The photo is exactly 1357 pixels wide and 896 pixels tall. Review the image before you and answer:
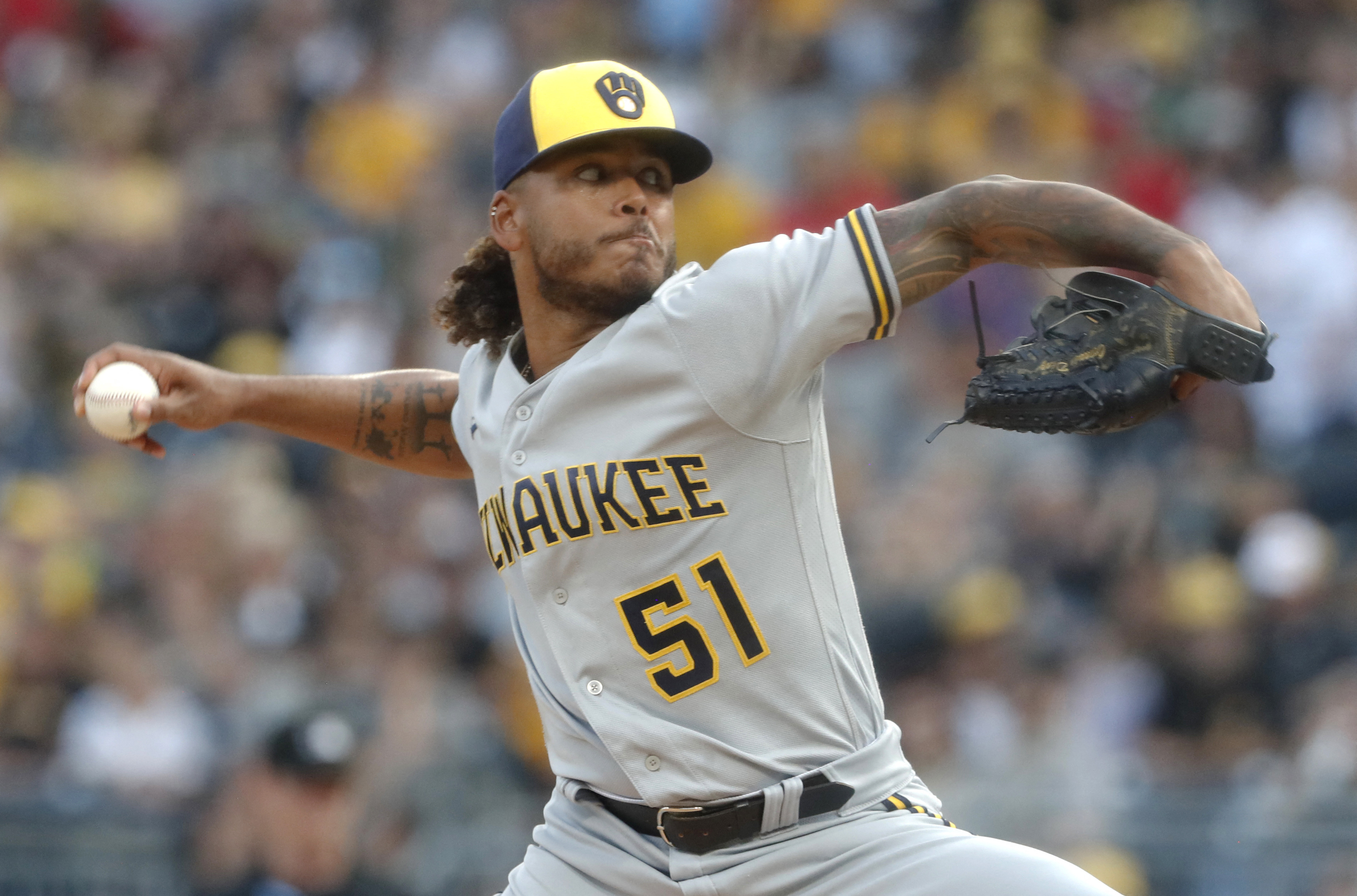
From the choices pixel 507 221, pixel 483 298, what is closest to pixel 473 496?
pixel 483 298

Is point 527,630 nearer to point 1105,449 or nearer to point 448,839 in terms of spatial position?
point 448,839

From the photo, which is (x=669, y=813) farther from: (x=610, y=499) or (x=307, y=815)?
(x=307, y=815)

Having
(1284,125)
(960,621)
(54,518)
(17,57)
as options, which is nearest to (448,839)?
(960,621)

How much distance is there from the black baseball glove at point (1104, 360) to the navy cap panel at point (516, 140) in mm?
994

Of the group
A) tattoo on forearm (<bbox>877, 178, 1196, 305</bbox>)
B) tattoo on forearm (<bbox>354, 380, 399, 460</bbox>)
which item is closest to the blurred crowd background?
tattoo on forearm (<bbox>354, 380, 399, 460</bbox>)

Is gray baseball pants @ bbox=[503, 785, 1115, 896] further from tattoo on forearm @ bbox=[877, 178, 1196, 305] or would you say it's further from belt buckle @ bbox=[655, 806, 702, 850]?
tattoo on forearm @ bbox=[877, 178, 1196, 305]

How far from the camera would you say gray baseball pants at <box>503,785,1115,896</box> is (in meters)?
2.86

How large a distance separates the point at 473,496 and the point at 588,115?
17.6 ft

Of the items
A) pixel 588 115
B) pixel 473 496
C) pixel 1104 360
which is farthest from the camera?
pixel 473 496

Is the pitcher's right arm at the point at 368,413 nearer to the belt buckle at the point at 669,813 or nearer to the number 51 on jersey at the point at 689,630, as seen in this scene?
the number 51 on jersey at the point at 689,630

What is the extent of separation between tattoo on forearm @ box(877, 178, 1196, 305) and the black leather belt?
92 centimetres

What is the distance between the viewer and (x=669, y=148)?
3375 millimetres

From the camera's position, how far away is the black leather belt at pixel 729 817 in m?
3.03

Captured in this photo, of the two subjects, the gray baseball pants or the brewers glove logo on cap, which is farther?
Answer: the brewers glove logo on cap
